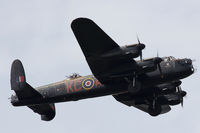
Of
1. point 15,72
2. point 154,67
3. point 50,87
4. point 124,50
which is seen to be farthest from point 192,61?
point 15,72

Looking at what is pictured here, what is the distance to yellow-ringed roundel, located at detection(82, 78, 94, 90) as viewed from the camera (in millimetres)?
31625

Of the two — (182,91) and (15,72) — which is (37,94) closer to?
(15,72)

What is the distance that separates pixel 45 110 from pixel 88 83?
4.24 metres

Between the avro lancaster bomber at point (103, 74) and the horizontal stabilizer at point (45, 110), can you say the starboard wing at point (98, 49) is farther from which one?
the horizontal stabilizer at point (45, 110)

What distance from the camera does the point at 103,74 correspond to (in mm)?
30828

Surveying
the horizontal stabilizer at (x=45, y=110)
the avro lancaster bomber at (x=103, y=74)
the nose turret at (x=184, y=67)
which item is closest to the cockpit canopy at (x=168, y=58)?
the avro lancaster bomber at (x=103, y=74)

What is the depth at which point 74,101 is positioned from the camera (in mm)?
32375

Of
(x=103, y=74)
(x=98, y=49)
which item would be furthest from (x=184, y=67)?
(x=98, y=49)

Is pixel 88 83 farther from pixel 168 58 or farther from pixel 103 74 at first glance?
pixel 168 58

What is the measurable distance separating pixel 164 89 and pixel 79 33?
312 inches

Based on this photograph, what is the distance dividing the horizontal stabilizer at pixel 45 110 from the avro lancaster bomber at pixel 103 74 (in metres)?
0.25

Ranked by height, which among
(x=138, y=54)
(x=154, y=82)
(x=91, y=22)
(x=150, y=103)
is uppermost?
(x=91, y=22)

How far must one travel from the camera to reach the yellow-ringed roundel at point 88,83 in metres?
31.6

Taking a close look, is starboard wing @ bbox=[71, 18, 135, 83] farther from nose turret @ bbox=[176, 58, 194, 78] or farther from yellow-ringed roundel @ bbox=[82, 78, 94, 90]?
nose turret @ bbox=[176, 58, 194, 78]
